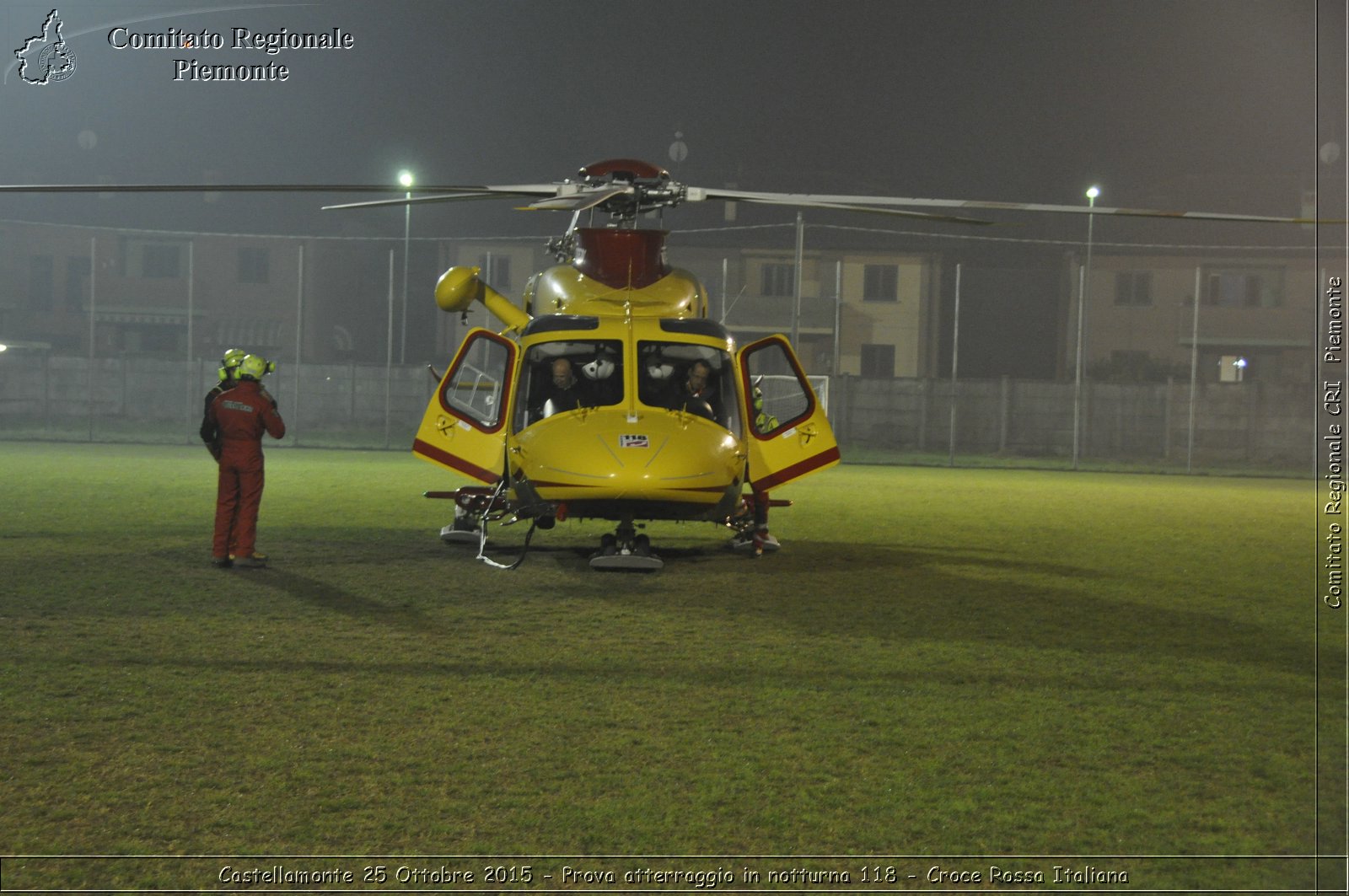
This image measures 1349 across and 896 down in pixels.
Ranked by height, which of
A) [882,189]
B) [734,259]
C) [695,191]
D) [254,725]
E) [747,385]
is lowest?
[254,725]

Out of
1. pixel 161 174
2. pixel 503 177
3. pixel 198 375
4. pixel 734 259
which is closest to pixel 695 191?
pixel 198 375

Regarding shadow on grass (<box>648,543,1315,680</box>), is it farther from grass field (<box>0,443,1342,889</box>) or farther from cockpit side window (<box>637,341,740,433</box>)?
cockpit side window (<box>637,341,740,433</box>)

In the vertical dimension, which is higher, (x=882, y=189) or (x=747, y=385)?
(x=882, y=189)

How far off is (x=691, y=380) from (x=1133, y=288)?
1479 inches

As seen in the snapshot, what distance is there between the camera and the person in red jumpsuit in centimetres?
1005

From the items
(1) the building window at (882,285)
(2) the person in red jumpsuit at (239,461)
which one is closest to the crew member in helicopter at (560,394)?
(2) the person in red jumpsuit at (239,461)

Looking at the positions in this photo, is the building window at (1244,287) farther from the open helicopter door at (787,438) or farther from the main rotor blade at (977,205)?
the main rotor blade at (977,205)

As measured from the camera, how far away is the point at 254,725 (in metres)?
5.35

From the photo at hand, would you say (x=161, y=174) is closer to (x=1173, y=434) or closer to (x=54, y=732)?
(x=1173, y=434)

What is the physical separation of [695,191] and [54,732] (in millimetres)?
7273

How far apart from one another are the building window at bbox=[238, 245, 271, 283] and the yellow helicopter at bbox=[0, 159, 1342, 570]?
3820 centimetres

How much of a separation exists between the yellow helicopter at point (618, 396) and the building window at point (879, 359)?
30.4 metres

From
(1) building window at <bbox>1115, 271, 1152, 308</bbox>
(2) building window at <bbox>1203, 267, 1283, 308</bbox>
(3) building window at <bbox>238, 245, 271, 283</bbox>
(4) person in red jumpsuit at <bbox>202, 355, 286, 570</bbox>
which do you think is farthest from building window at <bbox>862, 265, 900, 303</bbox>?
(4) person in red jumpsuit at <bbox>202, 355, 286, 570</bbox>

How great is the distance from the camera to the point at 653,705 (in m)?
5.87
